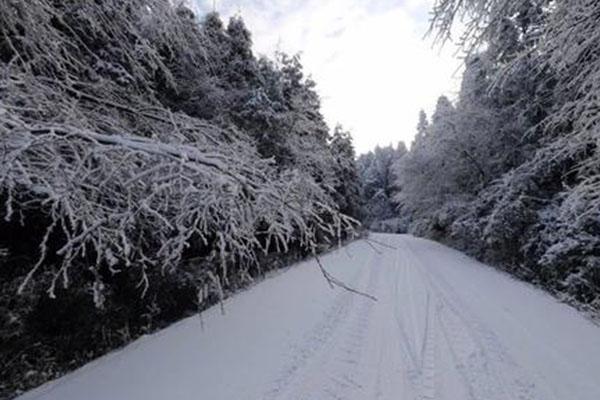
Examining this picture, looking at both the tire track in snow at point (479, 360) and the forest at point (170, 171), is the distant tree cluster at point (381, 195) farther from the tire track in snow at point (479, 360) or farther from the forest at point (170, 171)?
the tire track in snow at point (479, 360)

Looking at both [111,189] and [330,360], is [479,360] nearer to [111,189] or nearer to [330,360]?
[330,360]

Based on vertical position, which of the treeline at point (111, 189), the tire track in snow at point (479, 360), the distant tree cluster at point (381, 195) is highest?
the distant tree cluster at point (381, 195)

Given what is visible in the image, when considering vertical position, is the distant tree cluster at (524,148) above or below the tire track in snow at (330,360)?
above

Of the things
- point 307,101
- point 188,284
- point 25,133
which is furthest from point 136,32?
point 307,101

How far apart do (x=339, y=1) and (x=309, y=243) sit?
3.13 m

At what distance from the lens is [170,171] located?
6.93 ft

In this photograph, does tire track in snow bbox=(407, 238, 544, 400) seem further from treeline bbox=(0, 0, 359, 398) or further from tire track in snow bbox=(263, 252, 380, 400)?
treeline bbox=(0, 0, 359, 398)

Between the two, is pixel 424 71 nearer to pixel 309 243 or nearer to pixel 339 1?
pixel 339 1

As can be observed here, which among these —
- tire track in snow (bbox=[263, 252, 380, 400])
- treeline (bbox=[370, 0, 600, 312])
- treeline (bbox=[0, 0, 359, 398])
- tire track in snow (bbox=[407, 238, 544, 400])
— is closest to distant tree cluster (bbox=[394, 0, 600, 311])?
treeline (bbox=[370, 0, 600, 312])

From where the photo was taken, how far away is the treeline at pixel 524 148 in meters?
3.64

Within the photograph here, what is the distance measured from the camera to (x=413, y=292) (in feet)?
Answer: 29.1

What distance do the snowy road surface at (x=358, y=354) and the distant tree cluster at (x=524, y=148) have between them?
1.86m

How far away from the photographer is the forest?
7.16 ft

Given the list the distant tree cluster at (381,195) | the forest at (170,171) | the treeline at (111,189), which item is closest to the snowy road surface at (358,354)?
the treeline at (111,189)
